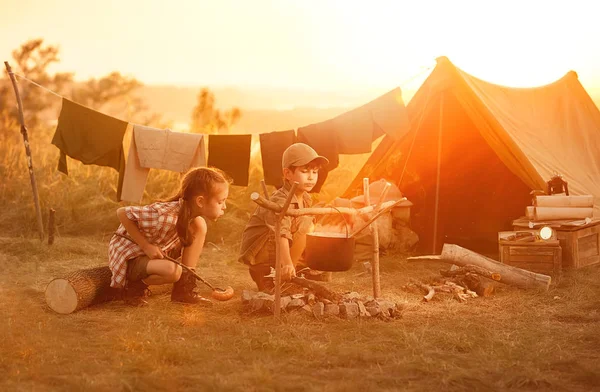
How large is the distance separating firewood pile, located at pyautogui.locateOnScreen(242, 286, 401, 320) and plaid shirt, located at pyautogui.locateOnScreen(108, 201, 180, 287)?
2.41 feet

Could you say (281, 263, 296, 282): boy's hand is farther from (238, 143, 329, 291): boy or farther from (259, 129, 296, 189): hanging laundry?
(259, 129, 296, 189): hanging laundry

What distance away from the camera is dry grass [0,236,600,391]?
315 cm

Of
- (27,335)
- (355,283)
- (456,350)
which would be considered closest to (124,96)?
(355,283)

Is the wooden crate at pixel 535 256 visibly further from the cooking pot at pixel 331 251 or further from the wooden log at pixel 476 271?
the cooking pot at pixel 331 251

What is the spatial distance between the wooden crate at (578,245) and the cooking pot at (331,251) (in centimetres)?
296

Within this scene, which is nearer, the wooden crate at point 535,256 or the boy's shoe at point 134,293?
the boy's shoe at point 134,293

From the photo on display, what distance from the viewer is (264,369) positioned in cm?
327

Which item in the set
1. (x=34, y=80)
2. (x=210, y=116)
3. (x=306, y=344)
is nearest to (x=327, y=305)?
(x=306, y=344)

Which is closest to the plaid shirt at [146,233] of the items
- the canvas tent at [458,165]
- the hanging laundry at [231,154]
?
the hanging laundry at [231,154]

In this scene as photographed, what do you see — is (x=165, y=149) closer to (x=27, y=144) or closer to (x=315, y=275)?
(x=27, y=144)

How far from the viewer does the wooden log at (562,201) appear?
6543 millimetres

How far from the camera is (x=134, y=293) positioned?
4914mm

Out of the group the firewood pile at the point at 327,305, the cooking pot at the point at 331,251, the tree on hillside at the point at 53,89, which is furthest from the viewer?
the tree on hillside at the point at 53,89

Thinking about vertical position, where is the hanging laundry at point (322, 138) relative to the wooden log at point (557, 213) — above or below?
above
